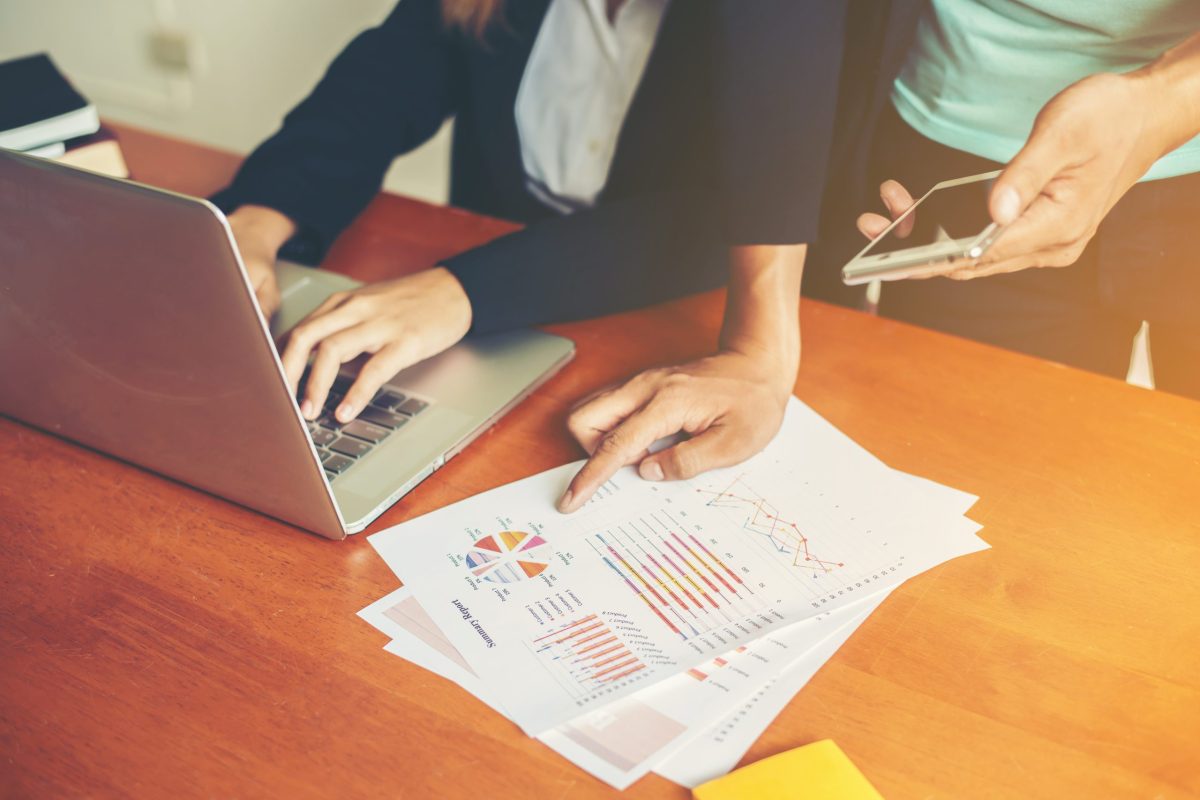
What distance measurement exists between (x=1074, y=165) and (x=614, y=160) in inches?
25.5

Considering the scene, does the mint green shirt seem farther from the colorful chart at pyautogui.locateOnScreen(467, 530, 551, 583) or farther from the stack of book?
the stack of book

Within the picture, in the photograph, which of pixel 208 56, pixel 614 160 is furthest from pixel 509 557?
pixel 208 56

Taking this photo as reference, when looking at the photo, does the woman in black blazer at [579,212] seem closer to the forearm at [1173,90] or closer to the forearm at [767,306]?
the forearm at [767,306]

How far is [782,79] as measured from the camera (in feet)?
2.64

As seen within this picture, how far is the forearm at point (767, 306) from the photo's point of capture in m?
0.78

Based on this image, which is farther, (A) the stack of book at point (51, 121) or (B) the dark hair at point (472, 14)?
(B) the dark hair at point (472, 14)

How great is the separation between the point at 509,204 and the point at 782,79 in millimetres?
540

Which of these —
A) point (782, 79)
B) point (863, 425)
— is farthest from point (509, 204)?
point (863, 425)

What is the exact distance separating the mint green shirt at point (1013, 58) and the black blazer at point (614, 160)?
127 mm

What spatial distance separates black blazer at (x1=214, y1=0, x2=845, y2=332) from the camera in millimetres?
807

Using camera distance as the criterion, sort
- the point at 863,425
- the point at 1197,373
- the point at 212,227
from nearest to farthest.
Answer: the point at 212,227 → the point at 863,425 → the point at 1197,373

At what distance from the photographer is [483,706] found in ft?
1.67

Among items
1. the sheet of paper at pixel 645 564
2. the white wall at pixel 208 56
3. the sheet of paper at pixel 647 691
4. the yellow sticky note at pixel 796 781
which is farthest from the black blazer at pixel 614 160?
the white wall at pixel 208 56

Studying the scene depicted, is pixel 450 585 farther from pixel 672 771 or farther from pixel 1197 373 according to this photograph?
pixel 1197 373
